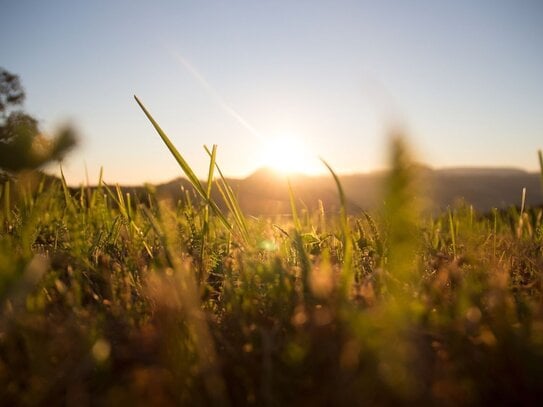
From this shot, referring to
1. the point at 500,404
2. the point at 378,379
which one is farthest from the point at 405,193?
the point at 500,404

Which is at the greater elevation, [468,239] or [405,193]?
[405,193]

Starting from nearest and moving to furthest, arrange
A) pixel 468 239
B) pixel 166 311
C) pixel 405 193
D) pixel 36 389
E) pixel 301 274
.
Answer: pixel 405 193
pixel 36 389
pixel 166 311
pixel 301 274
pixel 468 239

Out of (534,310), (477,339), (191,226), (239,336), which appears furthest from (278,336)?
(191,226)

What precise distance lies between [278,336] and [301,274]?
0.82ft

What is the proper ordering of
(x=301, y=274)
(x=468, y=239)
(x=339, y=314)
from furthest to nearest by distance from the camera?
1. (x=468, y=239)
2. (x=301, y=274)
3. (x=339, y=314)

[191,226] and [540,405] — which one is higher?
[191,226]

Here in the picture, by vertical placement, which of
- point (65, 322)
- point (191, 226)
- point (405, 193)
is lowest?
point (65, 322)

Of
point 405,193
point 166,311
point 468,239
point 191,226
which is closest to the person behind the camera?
point 405,193

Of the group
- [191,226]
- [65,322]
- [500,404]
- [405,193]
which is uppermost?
[405,193]

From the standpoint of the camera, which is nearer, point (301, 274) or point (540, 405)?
point (540, 405)

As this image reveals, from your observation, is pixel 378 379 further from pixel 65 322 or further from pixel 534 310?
pixel 65 322

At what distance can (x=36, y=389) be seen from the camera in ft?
2.66

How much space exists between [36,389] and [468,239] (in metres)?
1.65

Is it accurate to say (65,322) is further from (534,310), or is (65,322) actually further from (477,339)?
(534,310)
